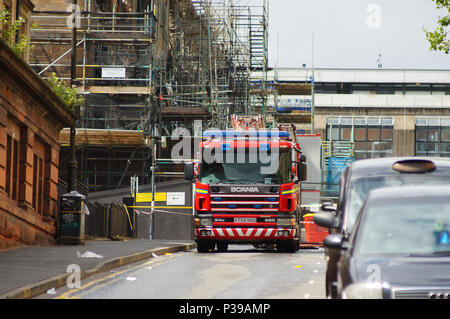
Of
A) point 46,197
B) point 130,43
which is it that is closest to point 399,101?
point 130,43

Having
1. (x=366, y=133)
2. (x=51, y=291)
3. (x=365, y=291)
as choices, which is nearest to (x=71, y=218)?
(x=51, y=291)

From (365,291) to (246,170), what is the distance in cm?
1592

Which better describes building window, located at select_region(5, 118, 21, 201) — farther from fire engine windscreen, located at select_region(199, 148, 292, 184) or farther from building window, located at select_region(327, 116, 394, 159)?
building window, located at select_region(327, 116, 394, 159)

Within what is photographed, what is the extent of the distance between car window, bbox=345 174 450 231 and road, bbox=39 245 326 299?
169 centimetres

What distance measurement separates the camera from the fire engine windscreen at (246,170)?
2269cm

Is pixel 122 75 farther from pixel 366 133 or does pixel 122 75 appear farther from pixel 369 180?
pixel 366 133

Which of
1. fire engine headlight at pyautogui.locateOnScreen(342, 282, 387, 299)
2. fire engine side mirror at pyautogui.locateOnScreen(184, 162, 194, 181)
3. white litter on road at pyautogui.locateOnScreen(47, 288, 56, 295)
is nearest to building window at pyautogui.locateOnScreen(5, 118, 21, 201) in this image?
fire engine side mirror at pyautogui.locateOnScreen(184, 162, 194, 181)

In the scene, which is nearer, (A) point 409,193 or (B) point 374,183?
(A) point 409,193

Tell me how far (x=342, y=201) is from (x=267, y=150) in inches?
482

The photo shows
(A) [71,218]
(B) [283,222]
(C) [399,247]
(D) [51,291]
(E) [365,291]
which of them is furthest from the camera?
(A) [71,218]

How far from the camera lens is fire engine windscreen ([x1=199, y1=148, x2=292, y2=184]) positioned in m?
22.7

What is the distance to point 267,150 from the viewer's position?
75.5 ft

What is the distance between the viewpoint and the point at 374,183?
10891 mm

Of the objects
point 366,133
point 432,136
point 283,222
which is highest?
point 366,133
